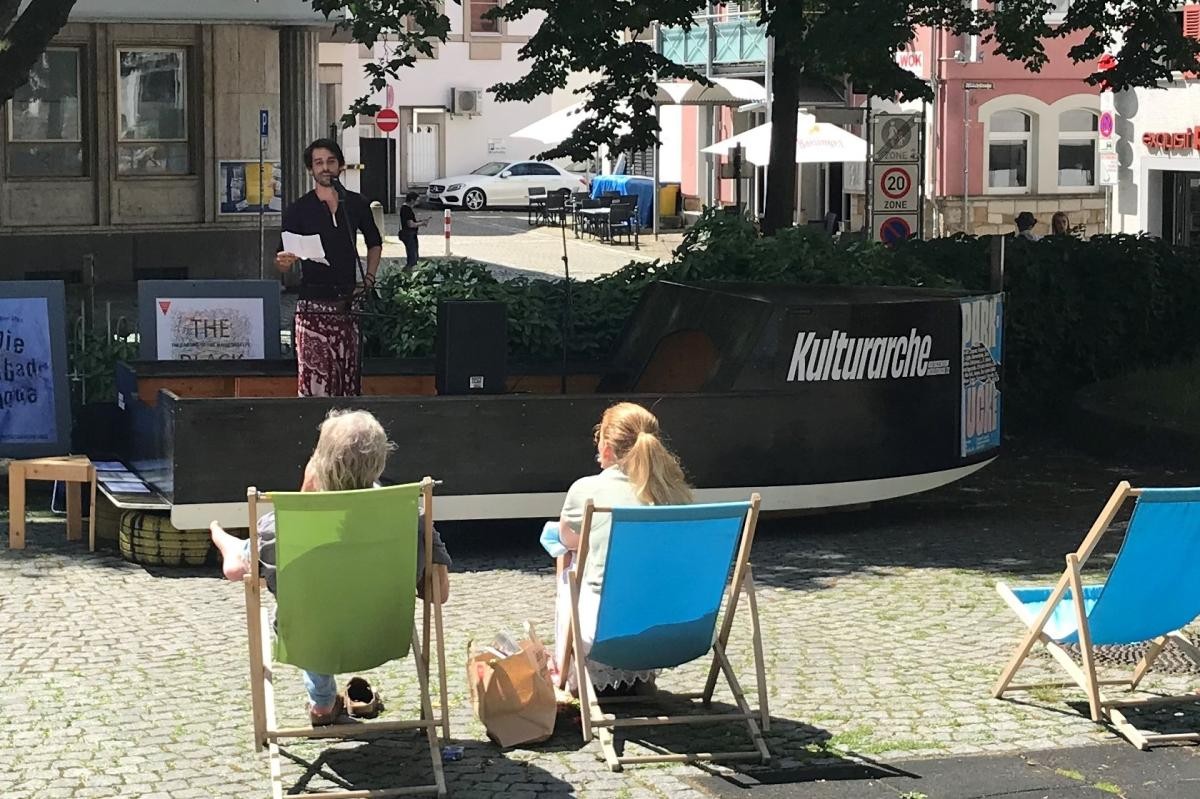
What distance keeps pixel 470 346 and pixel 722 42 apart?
32.9m

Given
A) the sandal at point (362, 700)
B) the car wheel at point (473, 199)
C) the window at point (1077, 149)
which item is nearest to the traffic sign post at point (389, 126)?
the car wheel at point (473, 199)

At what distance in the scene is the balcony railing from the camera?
1633 inches

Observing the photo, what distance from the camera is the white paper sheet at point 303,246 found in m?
11.0

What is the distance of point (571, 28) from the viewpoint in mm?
17188

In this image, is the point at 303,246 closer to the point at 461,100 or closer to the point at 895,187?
the point at 895,187

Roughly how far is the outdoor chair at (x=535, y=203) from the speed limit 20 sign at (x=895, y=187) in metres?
20.7

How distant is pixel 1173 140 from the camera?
103ft

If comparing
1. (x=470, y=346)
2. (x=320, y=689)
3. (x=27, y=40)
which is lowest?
(x=320, y=689)

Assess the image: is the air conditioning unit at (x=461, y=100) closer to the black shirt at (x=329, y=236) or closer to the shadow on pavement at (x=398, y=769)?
the black shirt at (x=329, y=236)

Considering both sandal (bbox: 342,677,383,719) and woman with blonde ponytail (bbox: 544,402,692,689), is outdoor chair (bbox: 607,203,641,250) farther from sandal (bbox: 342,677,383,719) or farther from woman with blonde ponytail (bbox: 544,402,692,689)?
sandal (bbox: 342,677,383,719)

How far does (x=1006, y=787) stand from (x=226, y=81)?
21.9 metres

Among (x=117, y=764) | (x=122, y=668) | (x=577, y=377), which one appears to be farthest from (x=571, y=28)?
(x=117, y=764)

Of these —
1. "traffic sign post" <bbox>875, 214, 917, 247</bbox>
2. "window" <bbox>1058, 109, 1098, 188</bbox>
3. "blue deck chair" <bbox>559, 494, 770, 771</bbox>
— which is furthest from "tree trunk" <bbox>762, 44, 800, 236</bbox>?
"window" <bbox>1058, 109, 1098, 188</bbox>

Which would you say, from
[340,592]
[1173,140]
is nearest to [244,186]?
[1173,140]
